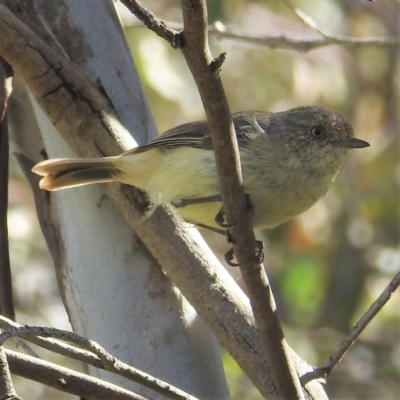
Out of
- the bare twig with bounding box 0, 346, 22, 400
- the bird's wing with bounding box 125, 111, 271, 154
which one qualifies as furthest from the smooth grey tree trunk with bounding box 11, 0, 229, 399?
Answer: the bare twig with bounding box 0, 346, 22, 400

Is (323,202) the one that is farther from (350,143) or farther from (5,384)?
(5,384)

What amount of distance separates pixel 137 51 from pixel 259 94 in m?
1.59

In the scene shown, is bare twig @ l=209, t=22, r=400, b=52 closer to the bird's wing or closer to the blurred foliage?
the bird's wing

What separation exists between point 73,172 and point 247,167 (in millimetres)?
754

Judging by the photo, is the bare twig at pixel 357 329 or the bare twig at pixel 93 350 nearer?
the bare twig at pixel 93 350

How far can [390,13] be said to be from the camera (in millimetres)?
6289

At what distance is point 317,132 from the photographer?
3.63 meters

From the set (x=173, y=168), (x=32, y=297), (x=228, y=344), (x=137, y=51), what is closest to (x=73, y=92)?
(x=173, y=168)

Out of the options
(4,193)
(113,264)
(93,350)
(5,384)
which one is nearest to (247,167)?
(113,264)

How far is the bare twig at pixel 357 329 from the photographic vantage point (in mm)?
2447

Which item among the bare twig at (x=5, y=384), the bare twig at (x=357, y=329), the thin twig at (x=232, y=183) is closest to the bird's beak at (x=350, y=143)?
the bare twig at (x=357, y=329)

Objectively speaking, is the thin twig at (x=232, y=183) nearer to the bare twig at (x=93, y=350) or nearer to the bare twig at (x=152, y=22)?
the bare twig at (x=152, y=22)

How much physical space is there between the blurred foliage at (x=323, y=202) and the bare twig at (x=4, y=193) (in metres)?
2.38

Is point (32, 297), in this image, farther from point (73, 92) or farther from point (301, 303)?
point (73, 92)
